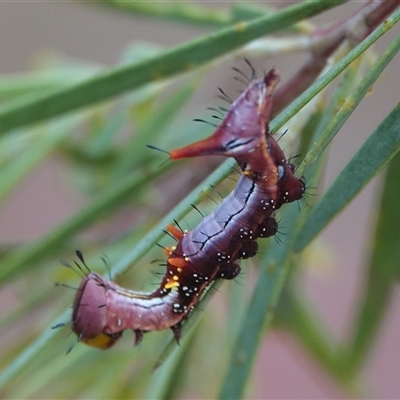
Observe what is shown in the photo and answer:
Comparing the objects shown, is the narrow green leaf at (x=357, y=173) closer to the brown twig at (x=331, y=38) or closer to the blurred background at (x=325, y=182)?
the brown twig at (x=331, y=38)

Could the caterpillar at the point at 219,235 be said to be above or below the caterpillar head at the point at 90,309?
above

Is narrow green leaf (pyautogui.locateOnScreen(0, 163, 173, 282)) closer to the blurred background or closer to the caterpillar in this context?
the caterpillar

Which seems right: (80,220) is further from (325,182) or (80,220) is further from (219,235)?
(325,182)

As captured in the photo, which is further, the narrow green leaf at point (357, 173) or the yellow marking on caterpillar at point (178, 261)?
the yellow marking on caterpillar at point (178, 261)

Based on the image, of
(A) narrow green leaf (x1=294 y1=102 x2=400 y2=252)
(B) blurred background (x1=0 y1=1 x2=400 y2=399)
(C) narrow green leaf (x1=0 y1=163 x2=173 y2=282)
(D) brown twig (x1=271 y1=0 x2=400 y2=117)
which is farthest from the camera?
(B) blurred background (x1=0 y1=1 x2=400 y2=399)

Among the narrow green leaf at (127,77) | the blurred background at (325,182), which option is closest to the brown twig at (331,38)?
the narrow green leaf at (127,77)

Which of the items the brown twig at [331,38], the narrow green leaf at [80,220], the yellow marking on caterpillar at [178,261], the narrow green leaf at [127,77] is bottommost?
the narrow green leaf at [80,220]

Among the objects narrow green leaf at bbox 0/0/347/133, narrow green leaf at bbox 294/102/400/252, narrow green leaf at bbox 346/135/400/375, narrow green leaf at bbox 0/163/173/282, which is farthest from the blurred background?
narrow green leaf at bbox 294/102/400/252
